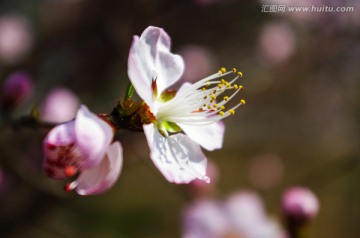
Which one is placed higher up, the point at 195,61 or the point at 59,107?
the point at 59,107

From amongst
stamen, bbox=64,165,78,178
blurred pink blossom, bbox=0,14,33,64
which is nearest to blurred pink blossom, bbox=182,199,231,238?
stamen, bbox=64,165,78,178

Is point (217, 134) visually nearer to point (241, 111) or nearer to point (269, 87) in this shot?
point (269, 87)

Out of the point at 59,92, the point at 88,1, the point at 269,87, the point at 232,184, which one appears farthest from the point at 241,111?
the point at 232,184

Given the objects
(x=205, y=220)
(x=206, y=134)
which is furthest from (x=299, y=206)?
(x=205, y=220)

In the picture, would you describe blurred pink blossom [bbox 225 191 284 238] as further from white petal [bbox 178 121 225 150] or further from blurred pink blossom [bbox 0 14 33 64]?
blurred pink blossom [bbox 0 14 33 64]

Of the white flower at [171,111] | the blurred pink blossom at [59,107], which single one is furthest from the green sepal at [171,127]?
the blurred pink blossom at [59,107]

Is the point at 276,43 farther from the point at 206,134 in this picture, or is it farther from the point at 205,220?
the point at 206,134

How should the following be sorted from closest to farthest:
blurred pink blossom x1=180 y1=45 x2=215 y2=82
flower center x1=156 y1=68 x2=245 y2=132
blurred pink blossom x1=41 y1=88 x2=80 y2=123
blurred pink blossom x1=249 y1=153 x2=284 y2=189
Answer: flower center x1=156 y1=68 x2=245 y2=132 → blurred pink blossom x1=41 y1=88 x2=80 y2=123 → blurred pink blossom x1=180 y1=45 x2=215 y2=82 → blurred pink blossom x1=249 y1=153 x2=284 y2=189
